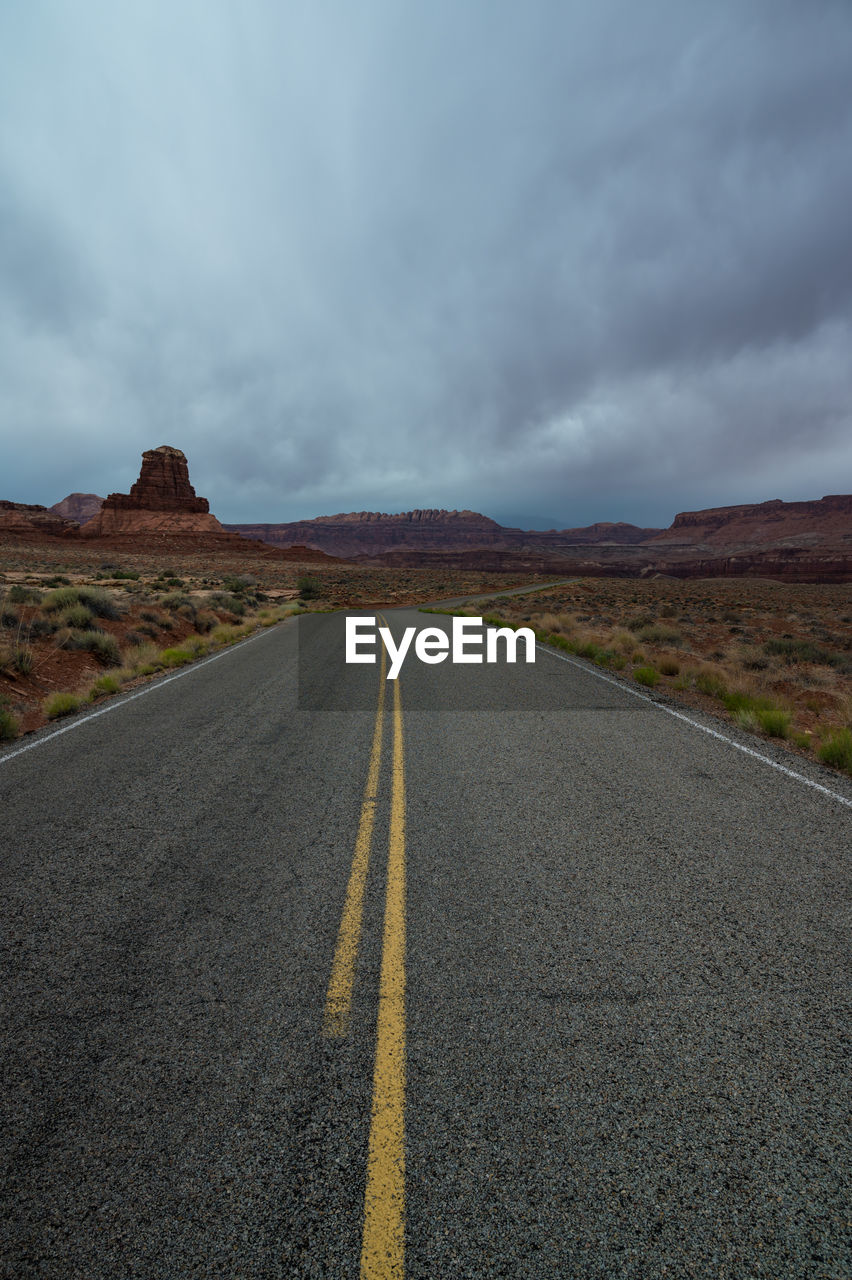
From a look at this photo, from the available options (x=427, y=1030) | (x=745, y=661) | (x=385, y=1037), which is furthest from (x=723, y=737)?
(x=745, y=661)

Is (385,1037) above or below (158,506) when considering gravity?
below

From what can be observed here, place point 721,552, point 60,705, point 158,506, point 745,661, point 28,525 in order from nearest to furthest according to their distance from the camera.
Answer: point 60,705, point 745,661, point 28,525, point 158,506, point 721,552

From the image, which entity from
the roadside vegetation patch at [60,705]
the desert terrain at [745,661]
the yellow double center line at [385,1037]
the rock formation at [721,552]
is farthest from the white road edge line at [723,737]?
the rock formation at [721,552]

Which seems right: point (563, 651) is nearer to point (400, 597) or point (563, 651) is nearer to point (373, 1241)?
point (373, 1241)

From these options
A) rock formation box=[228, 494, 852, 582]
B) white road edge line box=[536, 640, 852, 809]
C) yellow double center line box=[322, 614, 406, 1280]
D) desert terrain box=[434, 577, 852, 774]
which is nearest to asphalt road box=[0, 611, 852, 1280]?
yellow double center line box=[322, 614, 406, 1280]

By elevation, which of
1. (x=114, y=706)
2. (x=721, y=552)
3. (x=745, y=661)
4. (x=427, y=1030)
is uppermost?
(x=721, y=552)

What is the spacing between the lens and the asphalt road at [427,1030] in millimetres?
1839

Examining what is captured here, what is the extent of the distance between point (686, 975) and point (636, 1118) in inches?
38.5

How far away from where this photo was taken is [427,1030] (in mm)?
2611

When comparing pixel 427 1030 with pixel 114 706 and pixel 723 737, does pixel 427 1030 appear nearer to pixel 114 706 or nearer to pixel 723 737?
pixel 723 737

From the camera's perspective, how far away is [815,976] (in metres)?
2.97

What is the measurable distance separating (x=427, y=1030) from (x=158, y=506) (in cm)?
10743

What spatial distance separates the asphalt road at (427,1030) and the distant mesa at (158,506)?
94.4 meters

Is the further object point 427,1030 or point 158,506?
point 158,506
